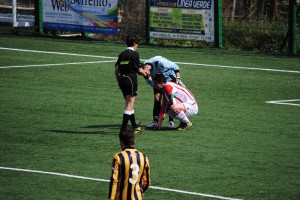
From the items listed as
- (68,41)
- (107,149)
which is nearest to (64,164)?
(107,149)

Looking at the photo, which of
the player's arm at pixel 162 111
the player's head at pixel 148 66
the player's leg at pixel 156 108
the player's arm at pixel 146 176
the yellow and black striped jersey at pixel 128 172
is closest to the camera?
the yellow and black striped jersey at pixel 128 172

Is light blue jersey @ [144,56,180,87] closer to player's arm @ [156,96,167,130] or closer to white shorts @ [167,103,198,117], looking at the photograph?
player's arm @ [156,96,167,130]

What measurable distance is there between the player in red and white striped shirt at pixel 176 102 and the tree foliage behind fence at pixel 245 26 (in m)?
13.8

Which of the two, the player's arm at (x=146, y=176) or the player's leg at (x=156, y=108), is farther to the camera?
the player's leg at (x=156, y=108)

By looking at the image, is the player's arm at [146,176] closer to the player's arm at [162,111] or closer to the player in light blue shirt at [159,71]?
the player's arm at [162,111]

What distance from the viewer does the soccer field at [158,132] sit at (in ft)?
39.5

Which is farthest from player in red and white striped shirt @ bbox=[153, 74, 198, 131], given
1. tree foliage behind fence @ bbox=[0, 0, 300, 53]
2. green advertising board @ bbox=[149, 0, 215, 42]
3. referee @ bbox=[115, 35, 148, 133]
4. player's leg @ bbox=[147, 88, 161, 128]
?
green advertising board @ bbox=[149, 0, 215, 42]

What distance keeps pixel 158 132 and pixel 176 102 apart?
728mm

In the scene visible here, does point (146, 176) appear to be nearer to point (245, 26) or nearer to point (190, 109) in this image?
point (190, 109)

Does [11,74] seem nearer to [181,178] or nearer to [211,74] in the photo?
[211,74]

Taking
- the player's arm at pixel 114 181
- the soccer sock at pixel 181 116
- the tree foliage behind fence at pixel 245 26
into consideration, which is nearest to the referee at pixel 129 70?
the soccer sock at pixel 181 116

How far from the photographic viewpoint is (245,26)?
3150 cm

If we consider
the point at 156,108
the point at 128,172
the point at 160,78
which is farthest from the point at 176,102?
the point at 128,172

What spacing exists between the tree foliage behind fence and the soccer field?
2811mm
